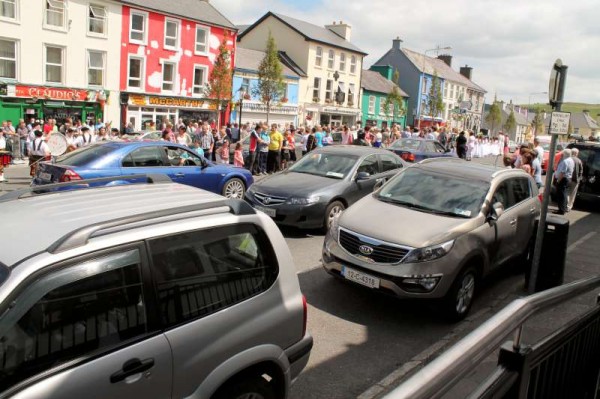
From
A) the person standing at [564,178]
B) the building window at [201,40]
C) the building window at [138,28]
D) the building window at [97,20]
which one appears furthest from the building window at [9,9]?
the person standing at [564,178]

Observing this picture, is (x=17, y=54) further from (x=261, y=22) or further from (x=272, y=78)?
(x=261, y=22)

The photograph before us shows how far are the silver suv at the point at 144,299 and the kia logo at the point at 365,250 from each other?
230cm

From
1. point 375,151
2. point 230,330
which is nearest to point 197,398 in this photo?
point 230,330

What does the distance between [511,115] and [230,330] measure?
9157 cm

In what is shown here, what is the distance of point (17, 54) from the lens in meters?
26.6

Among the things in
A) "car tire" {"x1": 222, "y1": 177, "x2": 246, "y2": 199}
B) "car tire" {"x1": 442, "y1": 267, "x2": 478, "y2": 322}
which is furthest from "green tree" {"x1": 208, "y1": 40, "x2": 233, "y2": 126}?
"car tire" {"x1": 442, "y1": 267, "x2": 478, "y2": 322}

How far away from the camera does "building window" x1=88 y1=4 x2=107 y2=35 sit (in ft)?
96.3

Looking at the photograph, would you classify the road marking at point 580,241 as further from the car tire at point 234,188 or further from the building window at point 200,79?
the building window at point 200,79

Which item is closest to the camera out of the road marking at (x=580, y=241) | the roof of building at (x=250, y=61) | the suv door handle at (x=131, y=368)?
the suv door handle at (x=131, y=368)

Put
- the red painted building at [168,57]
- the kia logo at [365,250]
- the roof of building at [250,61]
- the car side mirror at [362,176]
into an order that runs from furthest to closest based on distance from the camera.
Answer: the roof of building at [250,61] → the red painted building at [168,57] → the car side mirror at [362,176] → the kia logo at [365,250]

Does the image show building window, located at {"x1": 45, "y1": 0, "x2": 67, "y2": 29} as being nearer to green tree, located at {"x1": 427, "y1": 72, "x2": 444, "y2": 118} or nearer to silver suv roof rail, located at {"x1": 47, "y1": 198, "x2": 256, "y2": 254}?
silver suv roof rail, located at {"x1": 47, "y1": 198, "x2": 256, "y2": 254}

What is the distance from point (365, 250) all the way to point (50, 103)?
26758mm

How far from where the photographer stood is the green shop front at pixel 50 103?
26281 millimetres

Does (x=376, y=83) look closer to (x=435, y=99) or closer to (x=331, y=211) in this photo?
(x=435, y=99)
